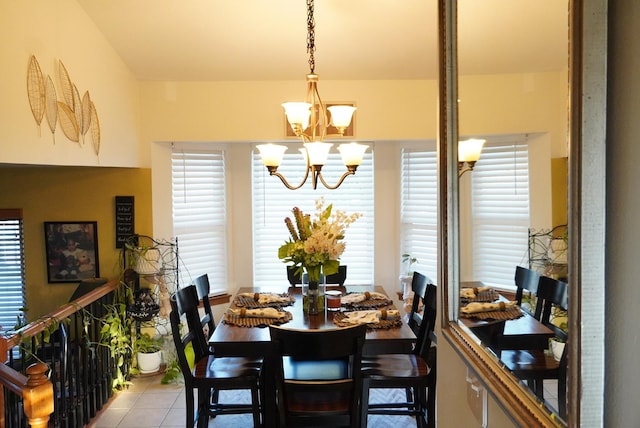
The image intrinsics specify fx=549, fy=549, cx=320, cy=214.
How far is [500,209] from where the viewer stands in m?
1.32

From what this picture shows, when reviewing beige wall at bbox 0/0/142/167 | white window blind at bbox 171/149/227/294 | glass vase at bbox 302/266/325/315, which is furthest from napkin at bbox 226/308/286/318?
white window blind at bbox 171/149/227/294

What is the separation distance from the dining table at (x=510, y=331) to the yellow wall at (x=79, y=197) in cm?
369

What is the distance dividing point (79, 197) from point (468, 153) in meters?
3.95

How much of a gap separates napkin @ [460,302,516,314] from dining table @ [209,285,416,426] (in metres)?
1.42

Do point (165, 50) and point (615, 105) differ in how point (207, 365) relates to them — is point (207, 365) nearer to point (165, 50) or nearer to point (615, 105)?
point (165, 50)

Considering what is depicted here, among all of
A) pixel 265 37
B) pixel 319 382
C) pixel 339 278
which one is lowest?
pixel 319 382

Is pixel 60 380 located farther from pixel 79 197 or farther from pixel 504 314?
pixel 504 314

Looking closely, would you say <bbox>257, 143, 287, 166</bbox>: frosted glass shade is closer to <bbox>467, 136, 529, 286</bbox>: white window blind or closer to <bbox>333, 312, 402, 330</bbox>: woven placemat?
<bbox>333, 312, 402, 330</bbox>: woven placemat

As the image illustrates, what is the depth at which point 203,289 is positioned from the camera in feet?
12.8

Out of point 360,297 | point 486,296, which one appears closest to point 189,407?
point 360,297

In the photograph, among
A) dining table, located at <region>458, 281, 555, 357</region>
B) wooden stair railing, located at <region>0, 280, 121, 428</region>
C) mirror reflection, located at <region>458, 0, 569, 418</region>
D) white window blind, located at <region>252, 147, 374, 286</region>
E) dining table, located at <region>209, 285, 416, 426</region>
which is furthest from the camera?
white window blind, located at <region>252, 147, 374, 286</region>

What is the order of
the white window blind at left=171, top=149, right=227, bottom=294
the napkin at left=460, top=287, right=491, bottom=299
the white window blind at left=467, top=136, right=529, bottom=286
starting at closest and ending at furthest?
the white window blind at left=467, top=136, right=529, bottom=286 → the napkin at left=460, top=287, right=491, bottom=299 → the white window blind at left=171, top=149, right=227, bottom=294

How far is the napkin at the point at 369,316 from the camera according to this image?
10.3ft

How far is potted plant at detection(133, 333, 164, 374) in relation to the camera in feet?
14.7
